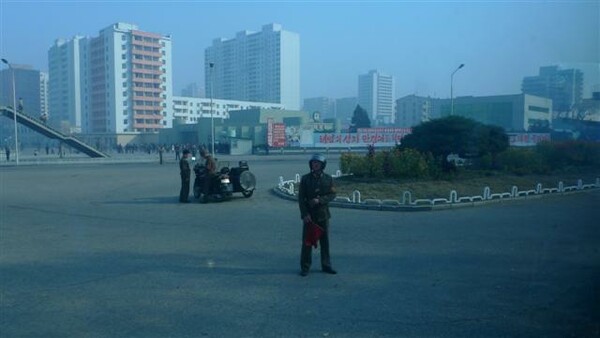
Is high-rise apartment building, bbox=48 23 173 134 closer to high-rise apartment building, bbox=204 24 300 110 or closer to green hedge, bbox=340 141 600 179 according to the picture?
high-rise apartment building, bbox=204 24 300 110

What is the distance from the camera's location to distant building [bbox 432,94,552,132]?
27.5 m

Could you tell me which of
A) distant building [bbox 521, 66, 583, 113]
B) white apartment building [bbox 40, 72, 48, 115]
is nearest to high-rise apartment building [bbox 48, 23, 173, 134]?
white apartment building [bbox 40, 72, 48, 115]

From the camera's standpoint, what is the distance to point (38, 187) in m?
21.1

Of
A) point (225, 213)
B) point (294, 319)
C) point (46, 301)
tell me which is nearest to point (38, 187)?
point (225, 213)

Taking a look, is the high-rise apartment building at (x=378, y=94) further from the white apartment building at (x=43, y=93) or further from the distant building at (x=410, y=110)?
the white apartment building at (x=43, y=93)

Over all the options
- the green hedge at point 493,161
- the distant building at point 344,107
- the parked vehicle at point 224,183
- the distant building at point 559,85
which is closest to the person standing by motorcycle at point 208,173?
the parked vehicle at point 224,183

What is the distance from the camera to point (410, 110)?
6962 cm

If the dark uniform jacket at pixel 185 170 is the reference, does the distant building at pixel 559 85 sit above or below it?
above

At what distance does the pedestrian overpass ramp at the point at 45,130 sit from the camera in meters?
47.2

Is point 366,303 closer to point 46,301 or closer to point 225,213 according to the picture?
point 46,301

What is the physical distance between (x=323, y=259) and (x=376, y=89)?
100 metres

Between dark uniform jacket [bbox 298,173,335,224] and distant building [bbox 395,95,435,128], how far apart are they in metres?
54.0

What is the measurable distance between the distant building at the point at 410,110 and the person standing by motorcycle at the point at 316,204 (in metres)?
54.0

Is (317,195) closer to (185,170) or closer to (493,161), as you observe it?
(185,170)
